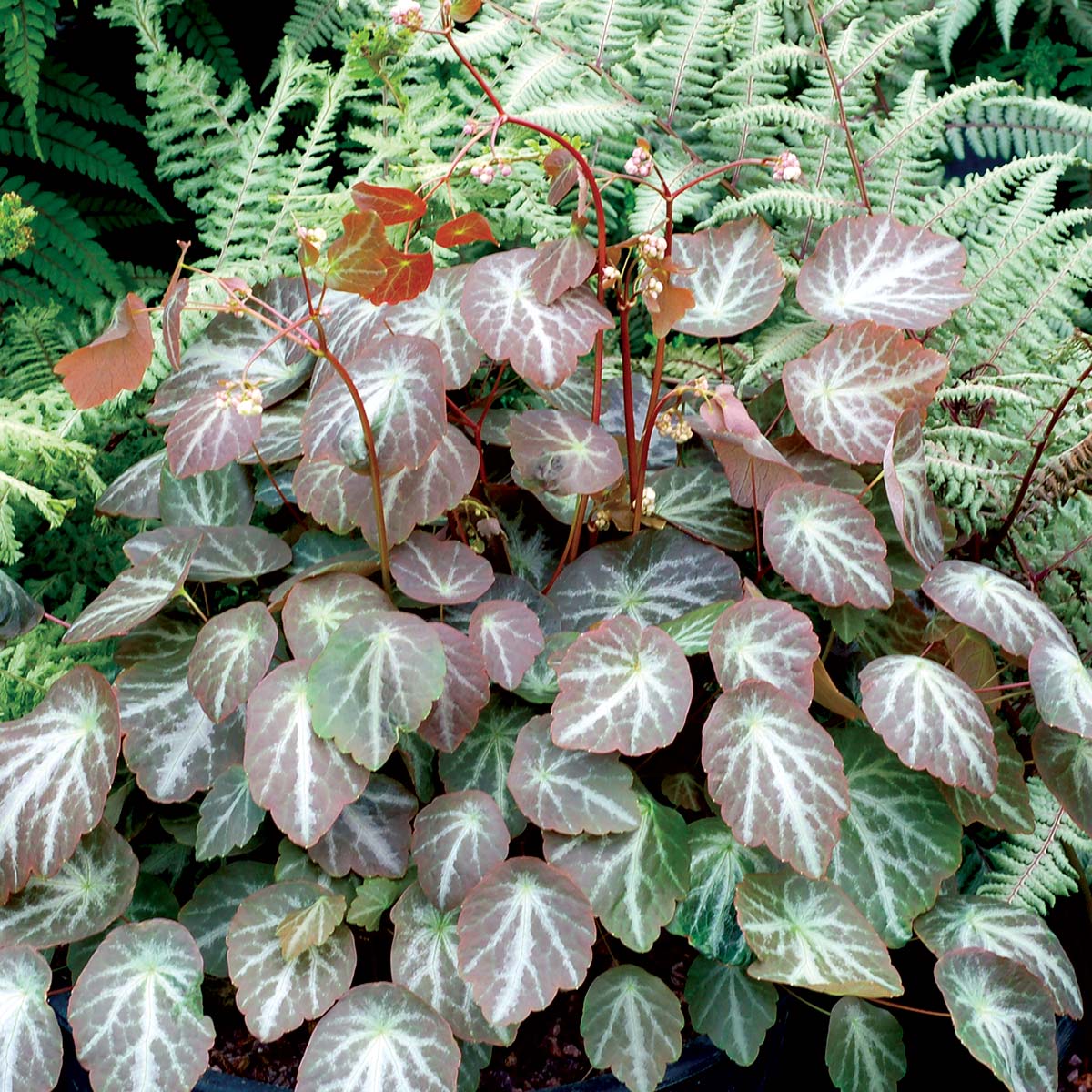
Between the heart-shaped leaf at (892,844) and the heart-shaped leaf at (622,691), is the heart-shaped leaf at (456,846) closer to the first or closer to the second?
the heart-shaped leaf at (622,691)

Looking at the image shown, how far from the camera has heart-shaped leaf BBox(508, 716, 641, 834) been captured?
80 centimetres

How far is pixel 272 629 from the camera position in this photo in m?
0.85

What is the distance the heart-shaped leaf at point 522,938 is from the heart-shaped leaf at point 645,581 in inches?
9.5

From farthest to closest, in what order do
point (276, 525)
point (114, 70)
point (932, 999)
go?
point (114, 70) < point (276, 525) < point (932, 999)

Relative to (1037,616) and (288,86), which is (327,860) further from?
(288,86)

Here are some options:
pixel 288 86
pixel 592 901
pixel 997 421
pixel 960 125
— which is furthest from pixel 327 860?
pixel 960 125

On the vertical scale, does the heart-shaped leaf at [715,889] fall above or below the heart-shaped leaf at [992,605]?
below

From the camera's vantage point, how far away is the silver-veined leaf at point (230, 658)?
0.82m

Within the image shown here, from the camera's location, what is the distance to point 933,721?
0.80 metres

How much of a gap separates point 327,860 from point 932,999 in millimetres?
671

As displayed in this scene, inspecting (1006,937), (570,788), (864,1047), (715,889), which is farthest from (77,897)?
(1006,937)

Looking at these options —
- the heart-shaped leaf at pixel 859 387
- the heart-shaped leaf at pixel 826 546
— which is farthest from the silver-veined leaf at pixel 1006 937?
the heart-shaped leaf at pixel 859 387

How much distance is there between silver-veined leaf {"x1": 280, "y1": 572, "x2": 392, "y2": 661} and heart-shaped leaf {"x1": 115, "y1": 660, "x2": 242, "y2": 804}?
104 mm

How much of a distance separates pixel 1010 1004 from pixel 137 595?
798 millimetres
